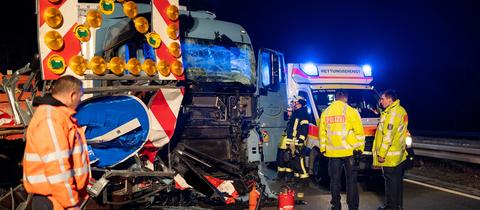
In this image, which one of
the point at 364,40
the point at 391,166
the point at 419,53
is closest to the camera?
the point at 391,166

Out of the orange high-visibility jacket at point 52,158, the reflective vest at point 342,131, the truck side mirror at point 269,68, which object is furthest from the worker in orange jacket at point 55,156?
the truck side mirror at point 269,68

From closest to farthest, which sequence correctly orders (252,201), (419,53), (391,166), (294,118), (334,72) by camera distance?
(252,201), (391,166), (294,118), (334,72), (419,53)

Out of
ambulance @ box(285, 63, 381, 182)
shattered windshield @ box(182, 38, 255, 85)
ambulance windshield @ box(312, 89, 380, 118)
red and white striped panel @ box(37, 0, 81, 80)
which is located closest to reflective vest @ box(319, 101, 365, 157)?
shattered windshield @ box(182, 38, 255, 85)

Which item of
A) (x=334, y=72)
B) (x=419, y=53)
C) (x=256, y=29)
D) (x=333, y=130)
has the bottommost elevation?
(x=333, y=130)

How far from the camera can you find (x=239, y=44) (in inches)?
269

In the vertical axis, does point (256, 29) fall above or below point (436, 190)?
above

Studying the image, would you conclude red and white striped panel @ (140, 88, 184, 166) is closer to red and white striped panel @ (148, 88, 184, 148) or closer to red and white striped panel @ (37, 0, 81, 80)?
red and white striped panel @ (148, 88, 184, 148)

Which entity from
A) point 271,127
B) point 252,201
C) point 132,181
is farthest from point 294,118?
point 132,181

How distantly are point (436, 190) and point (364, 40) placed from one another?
39.6 meters

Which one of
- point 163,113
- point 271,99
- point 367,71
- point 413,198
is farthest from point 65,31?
point 367,71

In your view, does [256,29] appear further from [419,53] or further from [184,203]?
[184,203]

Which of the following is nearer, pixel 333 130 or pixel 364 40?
pixel 333 130

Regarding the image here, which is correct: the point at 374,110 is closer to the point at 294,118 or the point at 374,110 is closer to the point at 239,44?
the point at 294,118

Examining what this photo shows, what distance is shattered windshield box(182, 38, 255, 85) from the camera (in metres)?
6.27
